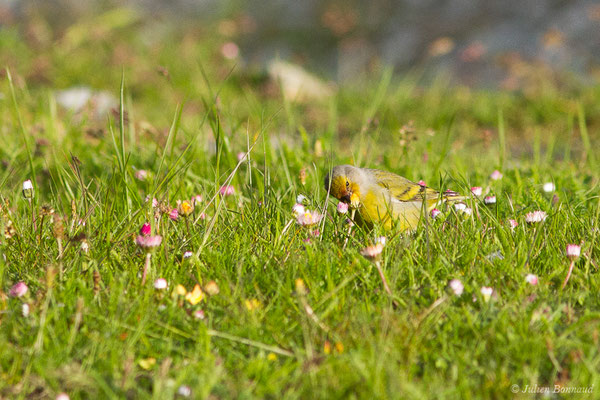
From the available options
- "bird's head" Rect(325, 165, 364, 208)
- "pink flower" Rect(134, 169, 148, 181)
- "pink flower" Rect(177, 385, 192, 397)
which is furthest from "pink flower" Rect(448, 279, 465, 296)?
"pink flower" Rect(134, 169, 148, 181)

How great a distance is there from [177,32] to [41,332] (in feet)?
34.9

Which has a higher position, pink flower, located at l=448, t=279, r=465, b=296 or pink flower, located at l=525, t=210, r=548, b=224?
pink flower, located at l=525, t=210, r=548, b=224

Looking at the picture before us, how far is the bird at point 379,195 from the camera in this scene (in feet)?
11.2

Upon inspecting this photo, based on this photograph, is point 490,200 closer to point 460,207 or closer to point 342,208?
point 460,207

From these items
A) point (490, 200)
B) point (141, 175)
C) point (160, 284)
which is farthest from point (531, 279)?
point (141, 175)

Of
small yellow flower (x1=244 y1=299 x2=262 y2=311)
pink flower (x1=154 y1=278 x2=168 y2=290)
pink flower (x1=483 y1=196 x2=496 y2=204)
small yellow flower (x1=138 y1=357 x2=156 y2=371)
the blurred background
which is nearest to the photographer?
small yellow flower (x1=138 y1=357 x2=156 y2=371)

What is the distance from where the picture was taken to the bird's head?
3459mm

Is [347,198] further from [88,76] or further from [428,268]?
[88,76]

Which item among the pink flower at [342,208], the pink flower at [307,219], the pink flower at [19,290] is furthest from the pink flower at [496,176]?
the pink flower at [19,290]

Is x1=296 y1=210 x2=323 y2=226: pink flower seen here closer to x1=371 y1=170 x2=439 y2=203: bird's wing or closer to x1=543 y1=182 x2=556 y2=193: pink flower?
x1=371 y1=170 x2=439 y2=203: bird's wing

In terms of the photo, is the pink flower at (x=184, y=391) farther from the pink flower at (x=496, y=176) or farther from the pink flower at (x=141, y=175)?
the pink flower at (x=496, y=176)

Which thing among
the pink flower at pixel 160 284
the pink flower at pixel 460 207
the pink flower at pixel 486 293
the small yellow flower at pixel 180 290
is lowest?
the pink flower at pixel 160 284

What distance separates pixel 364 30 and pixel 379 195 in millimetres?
8761

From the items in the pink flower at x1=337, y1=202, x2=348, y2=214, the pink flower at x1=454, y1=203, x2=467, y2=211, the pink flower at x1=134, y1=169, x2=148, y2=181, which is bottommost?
the pink flower at x1=134, y1=169, x2=148, y2=181
